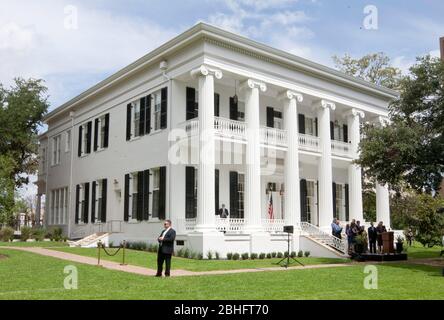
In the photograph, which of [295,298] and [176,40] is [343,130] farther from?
[295,298]

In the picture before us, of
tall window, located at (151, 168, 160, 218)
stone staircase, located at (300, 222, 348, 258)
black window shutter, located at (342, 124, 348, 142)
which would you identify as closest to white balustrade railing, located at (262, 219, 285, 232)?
stone staircase, located at (300, 222, 348, 258)

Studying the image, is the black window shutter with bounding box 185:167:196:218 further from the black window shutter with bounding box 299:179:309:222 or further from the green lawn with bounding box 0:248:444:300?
the green lawn with bounding box 0:248:444:300

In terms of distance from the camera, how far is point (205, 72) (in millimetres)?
22062

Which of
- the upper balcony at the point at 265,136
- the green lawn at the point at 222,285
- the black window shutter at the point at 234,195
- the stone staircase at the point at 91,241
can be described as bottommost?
the green lawn at the point at 222,285

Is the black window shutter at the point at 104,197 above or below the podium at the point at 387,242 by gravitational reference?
above

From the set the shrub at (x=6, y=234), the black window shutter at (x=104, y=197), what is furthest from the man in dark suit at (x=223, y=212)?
the shrub at (x=6, y=234)

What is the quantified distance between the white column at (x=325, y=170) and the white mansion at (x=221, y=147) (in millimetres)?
54

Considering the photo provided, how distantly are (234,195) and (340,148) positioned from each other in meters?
8.08

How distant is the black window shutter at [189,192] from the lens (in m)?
23.4

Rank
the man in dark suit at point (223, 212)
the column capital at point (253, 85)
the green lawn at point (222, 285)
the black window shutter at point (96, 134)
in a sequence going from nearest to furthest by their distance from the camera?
the green lawn at point (222, 285) → the man in dark suit at point (223, 212) → the column capital at point (253, 85) → the black window shutter at point (96, 134)

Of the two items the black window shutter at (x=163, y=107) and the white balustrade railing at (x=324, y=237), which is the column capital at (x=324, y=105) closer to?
the white balustrade railing at (x=324, y=237)

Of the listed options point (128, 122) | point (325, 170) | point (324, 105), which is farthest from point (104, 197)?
point (324, 105)
